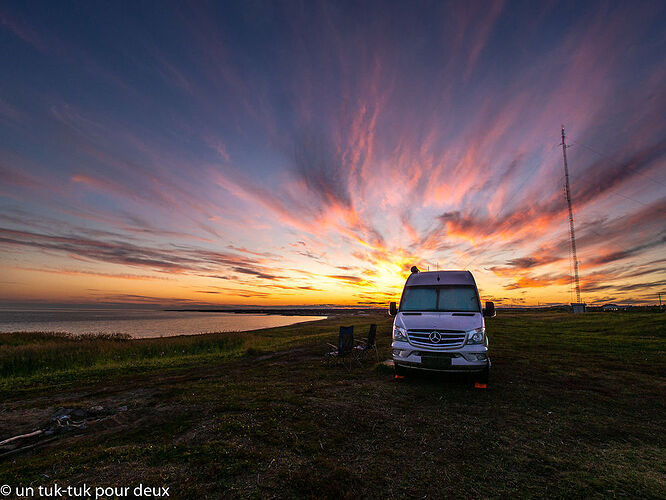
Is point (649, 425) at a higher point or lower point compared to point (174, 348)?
higher

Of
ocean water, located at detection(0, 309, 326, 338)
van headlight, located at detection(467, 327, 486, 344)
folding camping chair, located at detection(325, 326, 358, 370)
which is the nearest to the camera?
van headlight, located at detection(467, 327, 486, 344)

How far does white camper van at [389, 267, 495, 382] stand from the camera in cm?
785

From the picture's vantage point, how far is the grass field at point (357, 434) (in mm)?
3936

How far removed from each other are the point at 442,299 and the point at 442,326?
1.43 meters

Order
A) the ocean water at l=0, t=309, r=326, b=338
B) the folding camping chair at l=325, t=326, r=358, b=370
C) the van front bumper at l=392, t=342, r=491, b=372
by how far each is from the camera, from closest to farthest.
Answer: the van front bumper at l=392, t=342, r=491, b=372 → the folding camping chair at l=325, t=326, r=358, b=370 → the ocean water at l=0, t=309, r=326, b=338

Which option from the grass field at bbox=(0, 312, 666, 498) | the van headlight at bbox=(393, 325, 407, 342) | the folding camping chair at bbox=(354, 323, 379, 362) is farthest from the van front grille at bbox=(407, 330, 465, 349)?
the folding camping chair at bbox=(354, 323, 379, 362)

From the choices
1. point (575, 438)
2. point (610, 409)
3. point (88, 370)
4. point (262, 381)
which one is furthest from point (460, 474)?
point (88, 370)

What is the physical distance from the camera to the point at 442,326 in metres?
8.13

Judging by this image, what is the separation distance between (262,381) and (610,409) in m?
9.58

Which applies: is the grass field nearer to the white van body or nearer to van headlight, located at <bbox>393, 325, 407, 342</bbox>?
the white van body

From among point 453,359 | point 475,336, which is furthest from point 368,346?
point 475,336

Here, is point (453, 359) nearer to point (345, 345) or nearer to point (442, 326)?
point (442, 326)

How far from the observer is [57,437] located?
5.76m

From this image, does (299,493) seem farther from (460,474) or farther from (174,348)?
(174,348)
